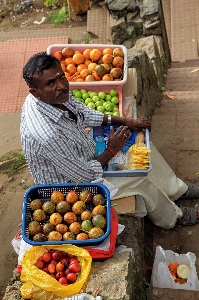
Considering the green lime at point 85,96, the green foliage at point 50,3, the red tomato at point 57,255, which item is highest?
the green lime at point 85,96

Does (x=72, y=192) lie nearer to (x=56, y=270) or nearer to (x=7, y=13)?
(x=56, y=270)

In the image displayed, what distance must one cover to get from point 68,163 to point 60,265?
802mm

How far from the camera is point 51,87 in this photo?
316 centimetres

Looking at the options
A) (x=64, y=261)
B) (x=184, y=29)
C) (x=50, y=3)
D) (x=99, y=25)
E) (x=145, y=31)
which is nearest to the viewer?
(x=64, y=261)

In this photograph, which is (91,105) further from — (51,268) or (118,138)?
(51,268)

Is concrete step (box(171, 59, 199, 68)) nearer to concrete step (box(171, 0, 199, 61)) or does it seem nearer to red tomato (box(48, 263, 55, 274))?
concrete step (box(171, 0, 199, 61))

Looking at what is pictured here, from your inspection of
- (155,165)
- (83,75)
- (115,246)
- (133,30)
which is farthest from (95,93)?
(133,30)

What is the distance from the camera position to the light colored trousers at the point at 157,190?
3742mm

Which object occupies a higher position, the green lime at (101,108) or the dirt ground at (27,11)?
the green lime at (101,108)

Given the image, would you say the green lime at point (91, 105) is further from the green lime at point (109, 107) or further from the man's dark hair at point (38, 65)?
the man's dark hair at point (38, 65)

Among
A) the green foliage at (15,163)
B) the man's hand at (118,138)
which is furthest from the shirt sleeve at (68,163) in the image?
the green foliage at (15,163)

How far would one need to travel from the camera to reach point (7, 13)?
9648mm

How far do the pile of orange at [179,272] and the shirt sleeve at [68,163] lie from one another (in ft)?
3.31

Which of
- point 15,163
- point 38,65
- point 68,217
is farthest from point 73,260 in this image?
point 15,163
